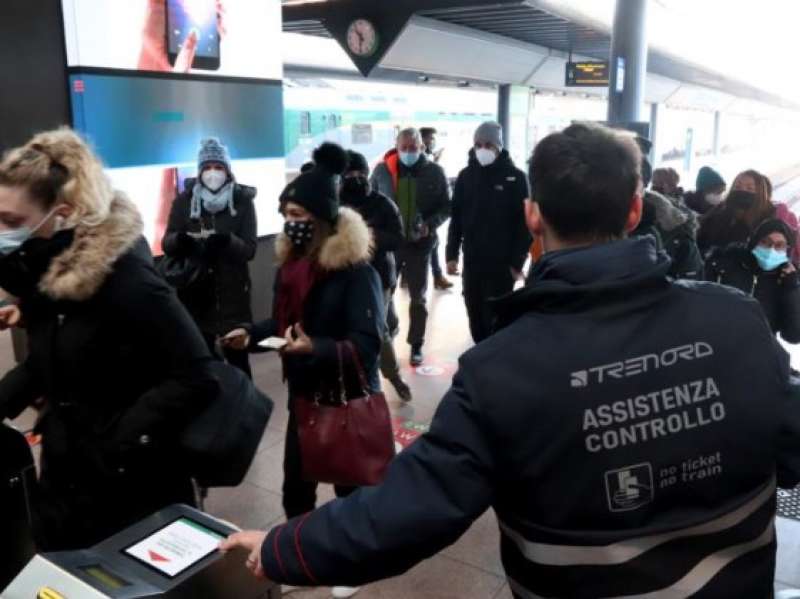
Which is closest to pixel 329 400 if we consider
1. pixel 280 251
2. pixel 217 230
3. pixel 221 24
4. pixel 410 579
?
pixel 280 251

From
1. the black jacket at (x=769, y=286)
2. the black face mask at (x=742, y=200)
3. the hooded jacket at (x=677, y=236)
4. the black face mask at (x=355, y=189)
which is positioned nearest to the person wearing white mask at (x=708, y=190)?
the black face mask at (x=742, y=200)

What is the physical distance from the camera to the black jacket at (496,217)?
15.0ft

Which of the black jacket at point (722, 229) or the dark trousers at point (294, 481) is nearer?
the dark trousers at point (294, 481)

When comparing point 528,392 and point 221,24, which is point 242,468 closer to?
point 528,392

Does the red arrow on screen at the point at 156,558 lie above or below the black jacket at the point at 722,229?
below

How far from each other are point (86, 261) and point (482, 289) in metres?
3.32

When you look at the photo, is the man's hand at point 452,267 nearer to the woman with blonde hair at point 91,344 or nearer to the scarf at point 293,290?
the scarf at point 293,290

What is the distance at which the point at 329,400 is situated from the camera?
2.38 meters

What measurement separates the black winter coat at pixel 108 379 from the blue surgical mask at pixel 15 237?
11cm

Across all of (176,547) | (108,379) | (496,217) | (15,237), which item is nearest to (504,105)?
(496,217)

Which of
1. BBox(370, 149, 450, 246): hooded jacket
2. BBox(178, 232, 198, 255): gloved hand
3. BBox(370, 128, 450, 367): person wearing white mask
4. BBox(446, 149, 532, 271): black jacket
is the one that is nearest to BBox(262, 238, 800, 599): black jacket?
BBox(178, 232, 198, 255): gloved hand

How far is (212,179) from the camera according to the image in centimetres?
388

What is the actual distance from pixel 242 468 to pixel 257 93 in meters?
4.40

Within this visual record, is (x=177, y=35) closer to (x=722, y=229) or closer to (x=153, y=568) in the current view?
(x=722, y=229)
